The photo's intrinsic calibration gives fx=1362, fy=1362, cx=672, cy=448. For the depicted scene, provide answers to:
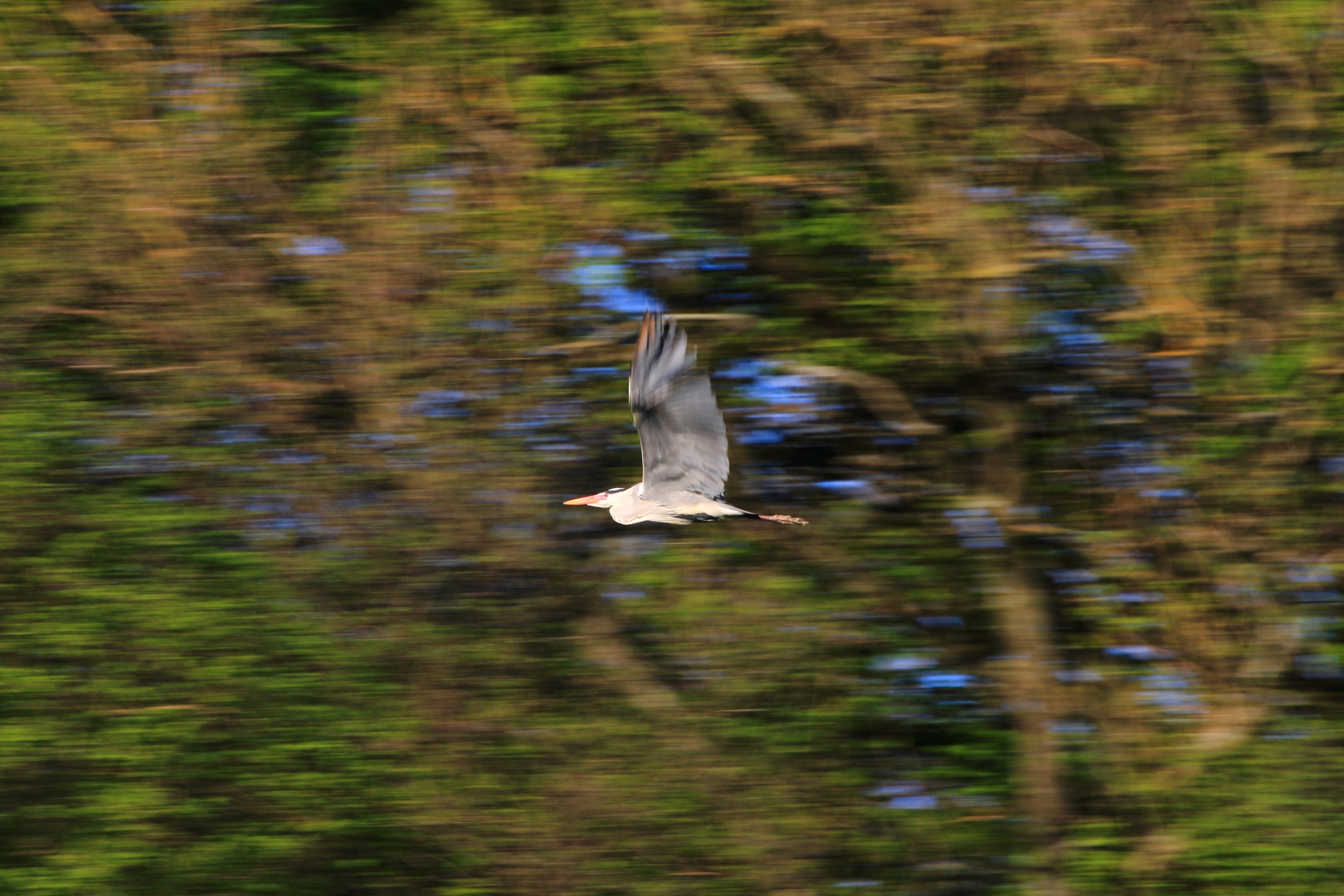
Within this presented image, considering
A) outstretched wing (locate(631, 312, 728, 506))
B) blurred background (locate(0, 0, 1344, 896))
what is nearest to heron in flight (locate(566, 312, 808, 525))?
outstretched wing (locate(631, 312, 728, 506))

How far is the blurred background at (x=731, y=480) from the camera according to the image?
6.43 m

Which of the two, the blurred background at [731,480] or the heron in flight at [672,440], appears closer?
the heron in flight at [672,440]

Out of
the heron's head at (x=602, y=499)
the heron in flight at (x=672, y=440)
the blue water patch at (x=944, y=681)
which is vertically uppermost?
the heron in flight at (x=672, y=440)

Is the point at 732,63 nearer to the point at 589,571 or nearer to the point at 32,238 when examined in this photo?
the point at 589,571

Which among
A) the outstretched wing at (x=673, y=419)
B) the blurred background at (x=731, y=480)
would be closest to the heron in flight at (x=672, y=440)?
the outstretched wing at (x=673, y=419)

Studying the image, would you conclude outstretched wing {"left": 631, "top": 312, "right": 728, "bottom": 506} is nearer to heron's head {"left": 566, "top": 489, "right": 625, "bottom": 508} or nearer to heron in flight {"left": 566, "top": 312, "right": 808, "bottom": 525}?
heron in flight {"left": 566, "top": 312, "right": 808, "bottom": 525}

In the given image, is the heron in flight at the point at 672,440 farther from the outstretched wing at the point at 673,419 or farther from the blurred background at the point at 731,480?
the blurred background at the point at 731,480

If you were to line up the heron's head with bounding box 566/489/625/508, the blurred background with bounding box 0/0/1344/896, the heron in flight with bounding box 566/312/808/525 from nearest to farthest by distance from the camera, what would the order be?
1. the heron in flight with bounding box 566/312/808/525
2. the heron's head with bounding box 566/489/625/508
3. the blurred background with bounding box 0/0/1344/896

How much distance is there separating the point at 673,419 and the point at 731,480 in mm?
1352

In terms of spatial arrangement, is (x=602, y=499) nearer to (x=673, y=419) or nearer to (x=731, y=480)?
(x=673, y=419)

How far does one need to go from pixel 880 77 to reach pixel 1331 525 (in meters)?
3.11

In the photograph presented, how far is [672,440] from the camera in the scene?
527 cm

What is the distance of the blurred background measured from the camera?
643 cm

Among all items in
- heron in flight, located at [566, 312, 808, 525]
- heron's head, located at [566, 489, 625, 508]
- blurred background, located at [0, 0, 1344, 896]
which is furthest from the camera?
blurred background, located at [0, 0, 1344, 896]
